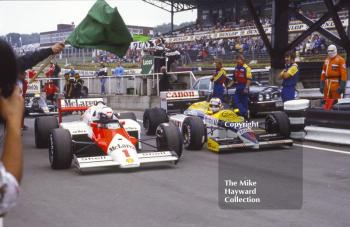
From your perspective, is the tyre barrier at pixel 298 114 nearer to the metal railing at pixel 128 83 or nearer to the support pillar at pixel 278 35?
the support pillar at pixel 278 35

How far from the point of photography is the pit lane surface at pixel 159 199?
5.56 m

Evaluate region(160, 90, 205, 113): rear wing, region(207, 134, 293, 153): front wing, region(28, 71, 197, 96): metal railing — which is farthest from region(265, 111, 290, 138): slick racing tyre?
region(28, 71, 197, 96): metal railing

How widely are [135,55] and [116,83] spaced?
62.1 feet

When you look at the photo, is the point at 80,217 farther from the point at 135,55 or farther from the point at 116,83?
the point at 135,55

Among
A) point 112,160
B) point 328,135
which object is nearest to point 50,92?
point 328,135

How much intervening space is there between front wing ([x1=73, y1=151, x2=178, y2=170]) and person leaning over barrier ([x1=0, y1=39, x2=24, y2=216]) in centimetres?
589

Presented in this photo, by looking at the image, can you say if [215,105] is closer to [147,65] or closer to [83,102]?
[83,102]

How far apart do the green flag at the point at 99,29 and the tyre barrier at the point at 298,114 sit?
3956 millimetres

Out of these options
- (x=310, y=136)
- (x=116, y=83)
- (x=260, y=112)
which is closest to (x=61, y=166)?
(x=310, y=136)

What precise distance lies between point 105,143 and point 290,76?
6.16m

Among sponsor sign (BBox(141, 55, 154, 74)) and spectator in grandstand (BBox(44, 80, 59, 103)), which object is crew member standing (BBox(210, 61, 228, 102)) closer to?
spectator in grandstand (BBox(44, 80, 59, 103))

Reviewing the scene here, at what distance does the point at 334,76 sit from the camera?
496 inches

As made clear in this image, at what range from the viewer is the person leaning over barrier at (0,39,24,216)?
204 centimetres

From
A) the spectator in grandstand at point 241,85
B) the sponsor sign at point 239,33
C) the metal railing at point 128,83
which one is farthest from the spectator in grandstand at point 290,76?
the sponsor sign at point 239,33
